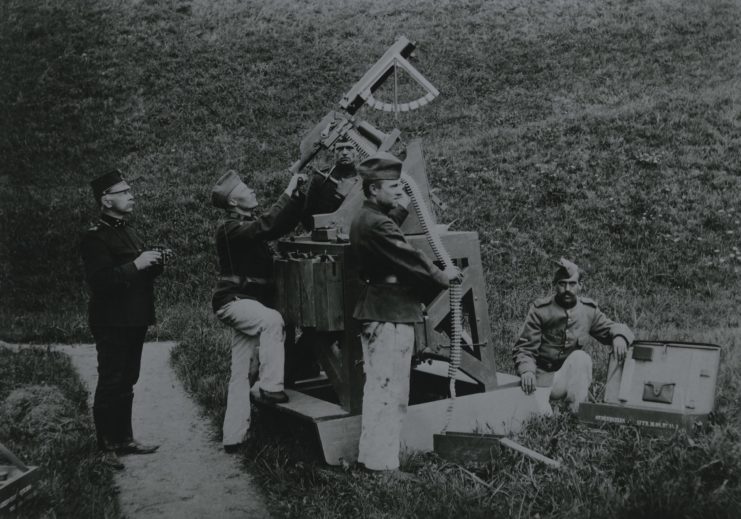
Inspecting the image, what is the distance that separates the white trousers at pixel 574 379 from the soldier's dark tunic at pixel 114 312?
321 cm

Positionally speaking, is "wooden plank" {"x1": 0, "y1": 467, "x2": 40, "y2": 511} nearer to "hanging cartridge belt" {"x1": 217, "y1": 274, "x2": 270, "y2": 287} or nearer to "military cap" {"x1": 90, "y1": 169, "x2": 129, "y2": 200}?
"hanging cartridge belt" {"x1": 217, "y1": 274, "x2": 270, "y2": 287}

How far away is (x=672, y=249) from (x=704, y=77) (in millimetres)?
4983

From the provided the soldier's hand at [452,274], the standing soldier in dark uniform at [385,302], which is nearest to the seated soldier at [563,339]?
the soldier's hand at [452,274]

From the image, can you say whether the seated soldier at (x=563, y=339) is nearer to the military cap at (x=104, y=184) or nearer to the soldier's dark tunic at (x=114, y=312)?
the soldier's dark tunic at (x=114, y=312)

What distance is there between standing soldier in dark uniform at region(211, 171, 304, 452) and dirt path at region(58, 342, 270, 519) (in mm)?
328

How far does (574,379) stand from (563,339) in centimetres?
34

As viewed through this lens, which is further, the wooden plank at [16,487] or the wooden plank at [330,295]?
the wooden plank at [330,295]

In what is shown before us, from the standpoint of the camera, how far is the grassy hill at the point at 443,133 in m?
10.8

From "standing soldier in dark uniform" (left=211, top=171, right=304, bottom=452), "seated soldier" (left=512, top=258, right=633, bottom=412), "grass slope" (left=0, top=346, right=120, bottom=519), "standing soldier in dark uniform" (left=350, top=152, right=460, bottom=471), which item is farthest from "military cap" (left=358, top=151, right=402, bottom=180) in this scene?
"grass slope" (left=0, top=346, right=120, bottom=519)

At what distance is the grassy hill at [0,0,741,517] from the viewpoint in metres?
10.8

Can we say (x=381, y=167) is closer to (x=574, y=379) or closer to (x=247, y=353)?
(x=247, y=353)

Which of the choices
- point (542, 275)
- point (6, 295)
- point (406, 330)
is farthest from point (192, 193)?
point (406, 330)

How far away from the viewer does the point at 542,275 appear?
1141 centimetres

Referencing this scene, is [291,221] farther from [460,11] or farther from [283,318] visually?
[460,11]
